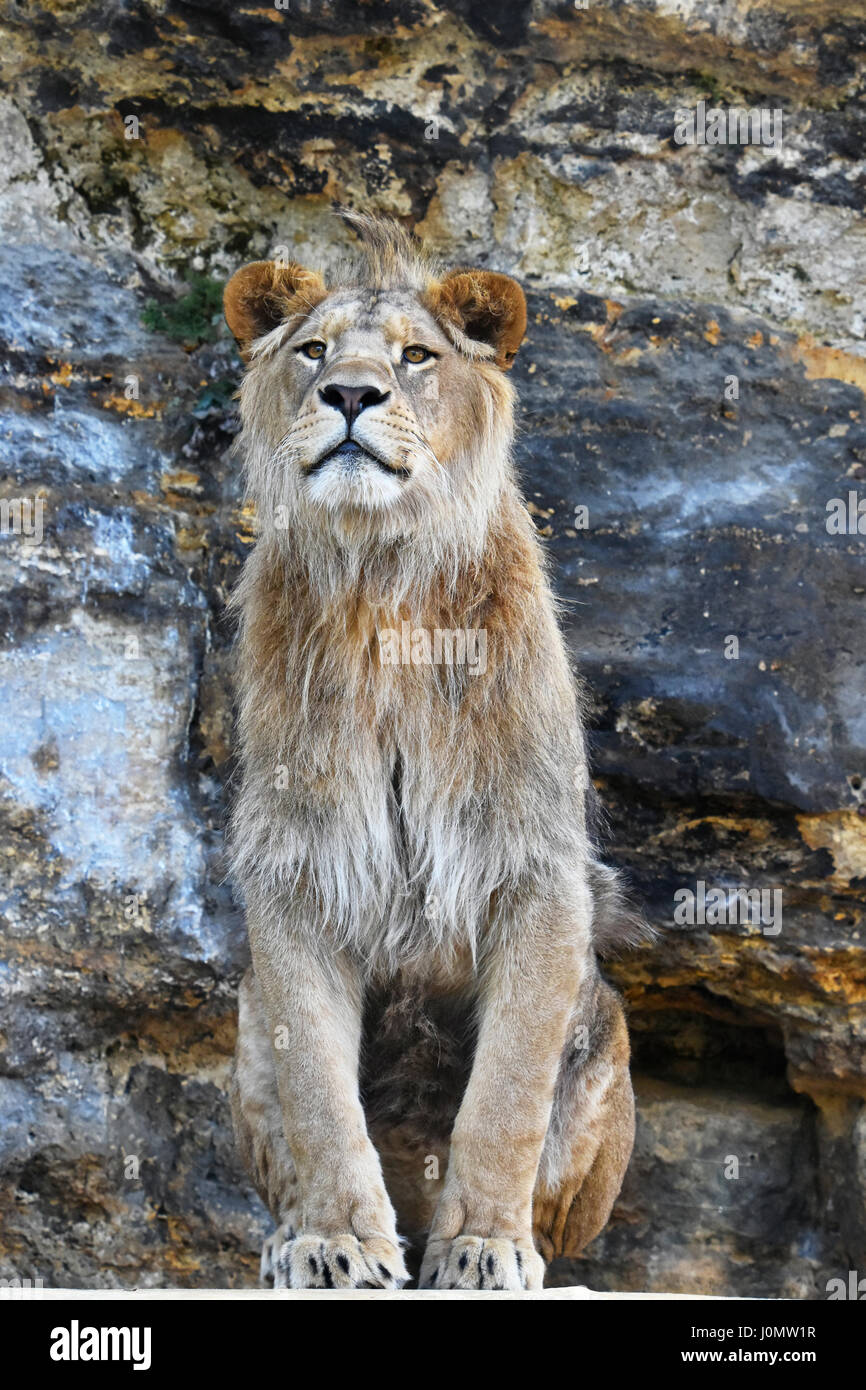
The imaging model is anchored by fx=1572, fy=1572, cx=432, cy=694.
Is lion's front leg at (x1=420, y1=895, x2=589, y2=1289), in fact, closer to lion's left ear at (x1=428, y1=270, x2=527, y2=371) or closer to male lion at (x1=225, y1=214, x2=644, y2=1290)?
male lion at (x1=225, y1=214, x2=644, y2=1290)

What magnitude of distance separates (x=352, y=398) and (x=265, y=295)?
82 cm

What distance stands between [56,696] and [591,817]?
2249mm

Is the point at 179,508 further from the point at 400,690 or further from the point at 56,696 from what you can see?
the point at 400,690

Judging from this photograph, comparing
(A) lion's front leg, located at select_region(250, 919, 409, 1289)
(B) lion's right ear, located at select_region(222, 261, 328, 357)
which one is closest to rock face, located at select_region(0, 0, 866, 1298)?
(A) lion's front leg, located at select_region(250, 919, 409, 1289)

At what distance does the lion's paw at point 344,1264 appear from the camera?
163 inches

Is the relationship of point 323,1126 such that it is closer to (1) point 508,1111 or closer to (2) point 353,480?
(1) point 508,1111

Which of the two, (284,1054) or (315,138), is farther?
(315,138)

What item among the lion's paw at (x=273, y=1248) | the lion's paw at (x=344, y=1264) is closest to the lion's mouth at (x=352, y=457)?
the lion's paw at (x=344, y=1264)

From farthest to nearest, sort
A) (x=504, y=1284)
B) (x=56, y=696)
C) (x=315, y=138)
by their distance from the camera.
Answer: (x=315, y=138) < (x=56, y=696) < (x=504, y=1284)

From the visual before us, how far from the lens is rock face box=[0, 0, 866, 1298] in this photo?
6.27m

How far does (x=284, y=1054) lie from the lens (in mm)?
4543

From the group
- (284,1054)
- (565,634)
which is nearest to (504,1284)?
(284,1054)

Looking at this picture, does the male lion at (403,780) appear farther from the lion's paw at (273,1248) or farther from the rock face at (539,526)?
the rock face at (539,526)

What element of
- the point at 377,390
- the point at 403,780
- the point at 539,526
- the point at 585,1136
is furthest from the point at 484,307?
the point at 585,1136
